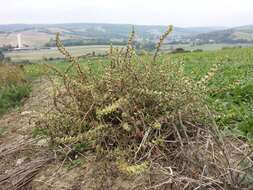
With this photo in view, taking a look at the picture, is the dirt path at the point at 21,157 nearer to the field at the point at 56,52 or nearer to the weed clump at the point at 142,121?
the weed clump at the point at 142,121

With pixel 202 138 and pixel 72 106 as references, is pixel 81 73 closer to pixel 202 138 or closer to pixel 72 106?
pixel 72 106

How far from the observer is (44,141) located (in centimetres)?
416

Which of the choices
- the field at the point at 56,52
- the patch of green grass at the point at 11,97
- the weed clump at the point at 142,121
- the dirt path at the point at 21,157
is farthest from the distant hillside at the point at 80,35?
the patch of green grass at the point at 11,97

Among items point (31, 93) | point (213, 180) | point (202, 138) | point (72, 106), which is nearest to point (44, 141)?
point (72, 106)

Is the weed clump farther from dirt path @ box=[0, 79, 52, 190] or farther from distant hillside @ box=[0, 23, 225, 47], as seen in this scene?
distant hillside @ box=[0, 23, 225, 47]

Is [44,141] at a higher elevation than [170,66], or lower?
lower

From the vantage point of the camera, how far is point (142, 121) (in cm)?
338

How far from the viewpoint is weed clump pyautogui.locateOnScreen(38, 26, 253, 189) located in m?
3.05

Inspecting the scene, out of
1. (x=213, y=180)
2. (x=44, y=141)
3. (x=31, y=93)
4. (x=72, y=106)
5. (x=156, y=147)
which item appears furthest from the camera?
(x=31, y=93)

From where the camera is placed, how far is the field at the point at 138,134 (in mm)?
2992

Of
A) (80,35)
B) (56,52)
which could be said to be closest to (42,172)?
(56,52)

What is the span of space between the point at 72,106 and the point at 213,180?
151 cm

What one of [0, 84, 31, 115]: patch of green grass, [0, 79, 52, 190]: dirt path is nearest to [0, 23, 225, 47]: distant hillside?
[0, 79, 52, 190]: dirt path

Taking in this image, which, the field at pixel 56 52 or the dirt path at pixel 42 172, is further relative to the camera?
the field at pixel 56 52
